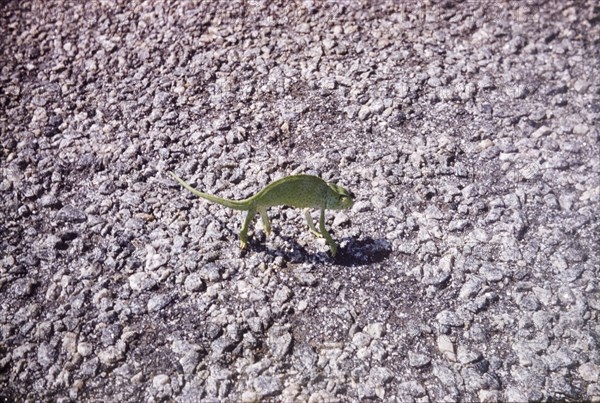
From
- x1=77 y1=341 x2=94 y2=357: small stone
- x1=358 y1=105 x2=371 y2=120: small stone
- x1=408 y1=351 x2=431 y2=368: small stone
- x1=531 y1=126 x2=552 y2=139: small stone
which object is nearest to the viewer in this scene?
x1=408 y1=351 x2=431 y2=368: small stone

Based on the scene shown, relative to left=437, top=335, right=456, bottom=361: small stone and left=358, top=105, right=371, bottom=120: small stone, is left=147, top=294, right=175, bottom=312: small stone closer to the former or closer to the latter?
left=437, top=335, right=456, bottom=361: small stone

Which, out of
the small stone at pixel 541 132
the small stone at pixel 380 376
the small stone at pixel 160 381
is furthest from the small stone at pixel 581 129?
the small stone at pixel 160 381

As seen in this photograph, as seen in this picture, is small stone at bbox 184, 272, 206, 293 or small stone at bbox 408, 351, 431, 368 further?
small stone at bbox 184, 272, 206, 293

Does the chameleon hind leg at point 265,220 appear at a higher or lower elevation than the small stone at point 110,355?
higher

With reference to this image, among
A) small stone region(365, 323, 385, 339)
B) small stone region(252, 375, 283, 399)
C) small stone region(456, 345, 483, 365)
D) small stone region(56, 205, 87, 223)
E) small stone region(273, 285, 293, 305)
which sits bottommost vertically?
small stone region(456, 345, 483, 365)

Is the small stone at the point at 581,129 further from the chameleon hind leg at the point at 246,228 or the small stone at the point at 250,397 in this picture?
the small stone at the point at 250,397

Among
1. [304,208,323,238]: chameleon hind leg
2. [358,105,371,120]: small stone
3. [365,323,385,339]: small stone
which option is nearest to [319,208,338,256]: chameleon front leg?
[304,208,323,238]: chameleon hind leg

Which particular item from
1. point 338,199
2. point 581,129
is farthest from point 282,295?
point 581,129

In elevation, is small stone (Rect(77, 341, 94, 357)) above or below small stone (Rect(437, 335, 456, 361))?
above
